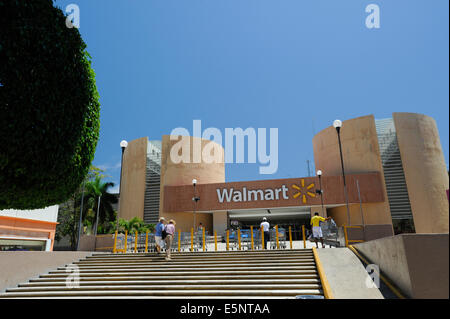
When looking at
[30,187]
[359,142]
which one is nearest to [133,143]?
[359,142]

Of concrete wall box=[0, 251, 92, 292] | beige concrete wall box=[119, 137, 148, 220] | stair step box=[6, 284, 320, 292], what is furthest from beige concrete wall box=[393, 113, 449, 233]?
concrete wall box=[0, 251, 92, 292]

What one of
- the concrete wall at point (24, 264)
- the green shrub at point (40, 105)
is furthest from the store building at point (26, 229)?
the green shrub at point (40, 105)

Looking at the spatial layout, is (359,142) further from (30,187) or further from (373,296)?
(30,187)

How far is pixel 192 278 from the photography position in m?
8.92

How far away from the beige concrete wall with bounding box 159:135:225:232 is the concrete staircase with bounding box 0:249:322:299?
1533 centimetres

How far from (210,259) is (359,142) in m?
19.3

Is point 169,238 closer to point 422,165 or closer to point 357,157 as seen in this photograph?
point 357,157

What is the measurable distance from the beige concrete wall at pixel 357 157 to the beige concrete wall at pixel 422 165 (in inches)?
72.1

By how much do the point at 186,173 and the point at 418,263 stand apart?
2457 centimetres

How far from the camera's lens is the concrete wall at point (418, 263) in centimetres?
325

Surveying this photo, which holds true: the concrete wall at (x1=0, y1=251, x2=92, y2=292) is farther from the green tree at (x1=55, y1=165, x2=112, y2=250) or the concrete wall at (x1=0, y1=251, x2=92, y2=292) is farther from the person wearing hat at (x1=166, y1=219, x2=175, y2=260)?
the green tree at (x1=55, y1=165, x2=112, y2=250)

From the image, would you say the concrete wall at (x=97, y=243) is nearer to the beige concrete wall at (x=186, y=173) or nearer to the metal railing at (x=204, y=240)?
the metal railing at (x=204, y=240)

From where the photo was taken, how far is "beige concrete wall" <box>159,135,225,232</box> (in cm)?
2697

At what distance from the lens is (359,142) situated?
993 inches
